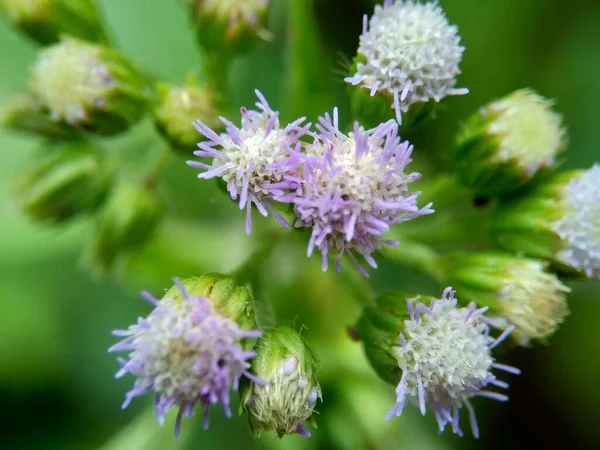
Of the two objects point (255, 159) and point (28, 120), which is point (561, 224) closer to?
point (255, 159)

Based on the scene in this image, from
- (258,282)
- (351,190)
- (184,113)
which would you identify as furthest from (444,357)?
(184,113)

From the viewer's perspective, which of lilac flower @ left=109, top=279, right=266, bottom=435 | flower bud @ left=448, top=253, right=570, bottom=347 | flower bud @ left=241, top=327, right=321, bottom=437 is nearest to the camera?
lilac flower @ left=109, top=279, right=266, bottom=435

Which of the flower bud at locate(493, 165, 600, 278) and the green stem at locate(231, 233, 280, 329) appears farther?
the flower bud at locate(493, 165, 600, 278)

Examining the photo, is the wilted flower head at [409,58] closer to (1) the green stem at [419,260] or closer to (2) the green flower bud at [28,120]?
(1) the green stem at [419,260]

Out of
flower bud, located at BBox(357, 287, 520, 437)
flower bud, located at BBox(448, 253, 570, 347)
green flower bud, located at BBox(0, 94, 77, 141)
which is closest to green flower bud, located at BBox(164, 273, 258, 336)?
flower bud, located at BBox(357, 287, 520, 437)

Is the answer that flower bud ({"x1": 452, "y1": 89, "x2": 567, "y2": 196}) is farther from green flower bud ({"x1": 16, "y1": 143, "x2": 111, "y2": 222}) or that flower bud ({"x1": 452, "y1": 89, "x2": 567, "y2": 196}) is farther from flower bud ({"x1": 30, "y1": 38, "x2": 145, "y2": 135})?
green flower bud ({"x1": 16, "y1": 143, "x2": 111, "y2": 222})

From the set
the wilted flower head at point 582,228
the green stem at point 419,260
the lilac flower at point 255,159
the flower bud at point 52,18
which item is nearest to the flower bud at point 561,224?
the wilted flower head at point 582,228
